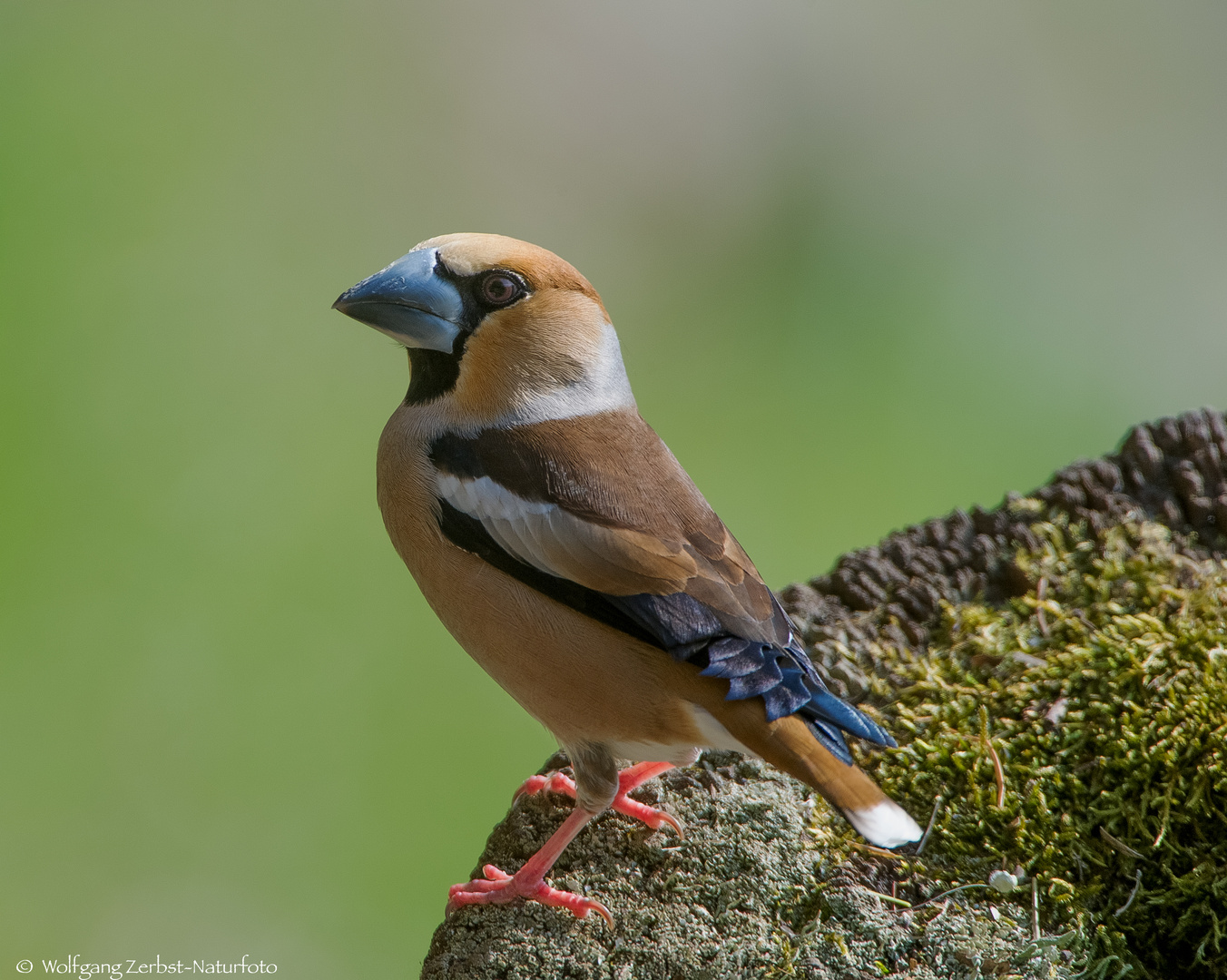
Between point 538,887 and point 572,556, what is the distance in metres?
0.68

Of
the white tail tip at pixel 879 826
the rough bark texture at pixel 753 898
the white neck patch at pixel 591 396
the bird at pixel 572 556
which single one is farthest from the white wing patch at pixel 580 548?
the rough bark texture at pixel 753 898

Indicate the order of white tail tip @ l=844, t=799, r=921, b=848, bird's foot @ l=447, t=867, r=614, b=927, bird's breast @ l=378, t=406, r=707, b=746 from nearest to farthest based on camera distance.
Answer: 1. white tail tip @ l=844, t=799, r=921, b=848
2. bird's breast @ l=378, t=406, r=707, b=746
3. bird's foot @ l=447, t=867, r=614, b=927

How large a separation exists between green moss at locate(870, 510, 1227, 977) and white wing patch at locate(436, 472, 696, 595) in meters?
0.77

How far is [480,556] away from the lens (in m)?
2.07

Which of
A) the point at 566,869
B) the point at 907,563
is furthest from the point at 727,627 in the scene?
the point at 907,563

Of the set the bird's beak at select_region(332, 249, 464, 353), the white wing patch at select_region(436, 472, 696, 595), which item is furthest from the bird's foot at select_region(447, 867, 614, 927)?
the bird's beak at select_region(332, 249, 464, 353)

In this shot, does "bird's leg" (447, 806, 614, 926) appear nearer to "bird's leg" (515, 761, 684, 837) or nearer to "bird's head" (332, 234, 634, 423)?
"bird's leg" (515, 761, 684, 837)

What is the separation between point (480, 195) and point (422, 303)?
3.18 meters

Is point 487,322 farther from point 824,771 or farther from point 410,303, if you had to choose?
A: point 824,771

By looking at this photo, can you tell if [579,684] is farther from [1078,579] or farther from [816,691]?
[1078,579]

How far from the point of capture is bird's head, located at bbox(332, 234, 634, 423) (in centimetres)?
215

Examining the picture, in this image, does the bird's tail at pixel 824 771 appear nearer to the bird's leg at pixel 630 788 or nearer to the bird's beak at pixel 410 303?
the bird's leg at pixel 630 788

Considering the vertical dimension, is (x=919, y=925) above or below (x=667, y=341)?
below

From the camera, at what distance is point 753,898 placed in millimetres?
2119
